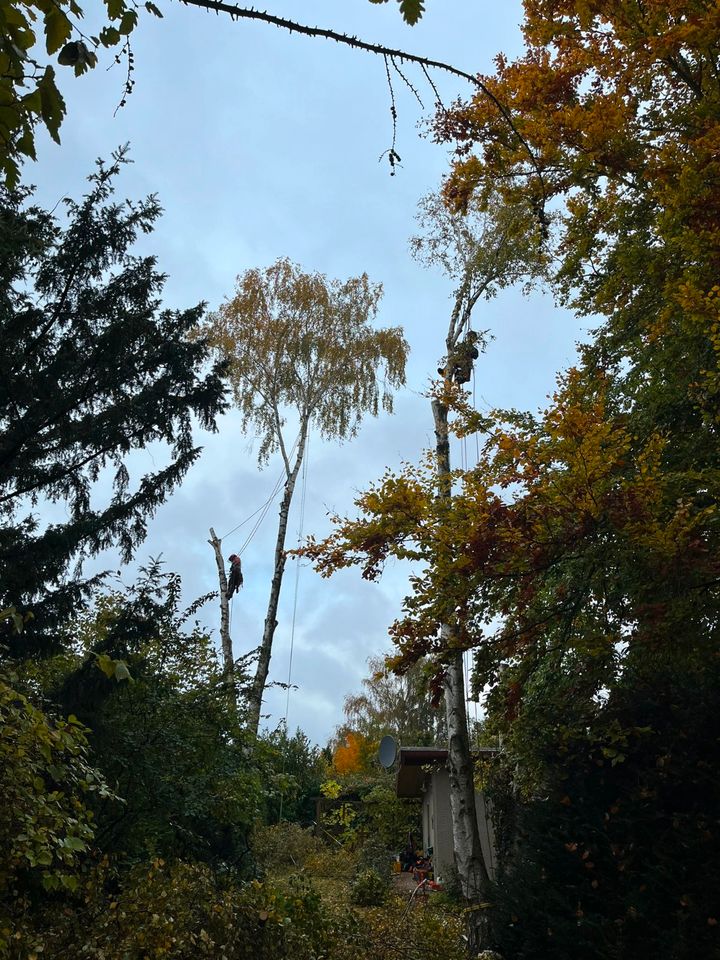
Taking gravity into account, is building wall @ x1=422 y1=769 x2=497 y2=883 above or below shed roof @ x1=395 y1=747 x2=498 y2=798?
below

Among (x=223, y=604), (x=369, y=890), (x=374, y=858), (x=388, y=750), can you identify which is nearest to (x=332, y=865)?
(x=374, y=858)

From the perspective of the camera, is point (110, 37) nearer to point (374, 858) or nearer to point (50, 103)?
point (50, 103)

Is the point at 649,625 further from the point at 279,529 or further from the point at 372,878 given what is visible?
the point at 279,529

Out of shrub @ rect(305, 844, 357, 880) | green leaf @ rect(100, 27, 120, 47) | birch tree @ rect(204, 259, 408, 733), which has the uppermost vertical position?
birch tree @ rect(204, 259, 408, 733)

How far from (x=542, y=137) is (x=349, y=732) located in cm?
3398

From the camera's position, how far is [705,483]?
7324 millimetres

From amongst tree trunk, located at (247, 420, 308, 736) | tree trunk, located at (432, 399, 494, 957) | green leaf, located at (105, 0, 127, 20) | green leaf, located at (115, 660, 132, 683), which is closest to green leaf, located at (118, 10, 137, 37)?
green leaf, located at (105, 0, 127, 20)

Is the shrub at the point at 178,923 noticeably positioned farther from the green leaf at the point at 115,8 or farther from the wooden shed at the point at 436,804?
the wooden shed at the point at 436,804

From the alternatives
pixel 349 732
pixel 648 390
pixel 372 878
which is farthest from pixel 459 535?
pixel 349 732

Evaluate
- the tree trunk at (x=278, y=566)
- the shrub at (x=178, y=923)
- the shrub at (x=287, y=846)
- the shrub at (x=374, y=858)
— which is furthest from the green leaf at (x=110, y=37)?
the shrub at (x=374, y=858)

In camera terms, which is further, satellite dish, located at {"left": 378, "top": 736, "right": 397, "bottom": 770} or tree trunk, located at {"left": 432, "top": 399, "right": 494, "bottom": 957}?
satellite dish, located at {"left": 378, "top": 736, "right": 397, "bottom": 770}

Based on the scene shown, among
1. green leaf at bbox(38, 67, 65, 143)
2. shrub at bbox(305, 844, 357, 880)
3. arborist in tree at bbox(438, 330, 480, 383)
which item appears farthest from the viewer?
shrub at bbox(305, 844, 357, 880)

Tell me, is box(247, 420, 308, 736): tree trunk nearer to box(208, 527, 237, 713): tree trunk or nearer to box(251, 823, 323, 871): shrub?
box(208, 527, 237, 713): tree trunk

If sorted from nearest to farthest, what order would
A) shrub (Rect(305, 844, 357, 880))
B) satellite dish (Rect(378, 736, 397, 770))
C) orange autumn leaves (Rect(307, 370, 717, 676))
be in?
orange autumn leaves (Rect(307, 370, 717, 676)) → satellite dish (Rect(378, 736, 397, 770)) → shrub (Rect(305, 844, 357, 880))
